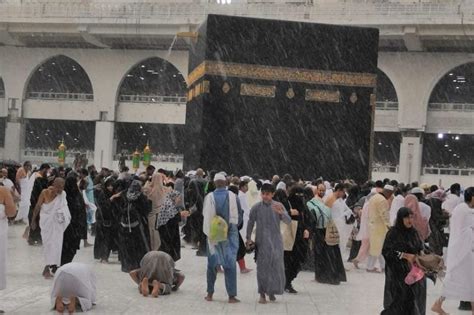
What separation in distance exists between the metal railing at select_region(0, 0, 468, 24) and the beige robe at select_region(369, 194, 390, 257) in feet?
62.5

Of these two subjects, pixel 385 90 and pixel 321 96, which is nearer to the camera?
pixel 321 96

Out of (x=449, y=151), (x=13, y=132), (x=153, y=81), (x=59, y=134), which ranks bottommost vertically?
(x=13, y=132)

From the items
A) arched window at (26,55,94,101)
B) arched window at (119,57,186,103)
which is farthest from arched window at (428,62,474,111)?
arched window at (26,55,94,101)

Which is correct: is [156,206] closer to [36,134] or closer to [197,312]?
[197,312]

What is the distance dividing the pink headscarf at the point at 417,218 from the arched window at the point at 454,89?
22746mm

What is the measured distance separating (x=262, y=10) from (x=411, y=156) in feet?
26.1

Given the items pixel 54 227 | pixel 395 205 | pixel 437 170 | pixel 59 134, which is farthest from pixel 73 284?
pixel 59 134

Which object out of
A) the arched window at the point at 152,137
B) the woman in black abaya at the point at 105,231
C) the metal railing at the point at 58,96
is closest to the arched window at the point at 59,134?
the arched window at the point at 152,137

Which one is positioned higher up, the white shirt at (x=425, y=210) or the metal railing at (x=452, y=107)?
the metal railing at (x=452, y=107)

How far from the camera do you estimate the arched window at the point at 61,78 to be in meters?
38.5

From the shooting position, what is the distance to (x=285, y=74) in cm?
1952

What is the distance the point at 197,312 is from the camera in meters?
7.11

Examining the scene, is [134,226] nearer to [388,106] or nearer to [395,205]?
[395,205]

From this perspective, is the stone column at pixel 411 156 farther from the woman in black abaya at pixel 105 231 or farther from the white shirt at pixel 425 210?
the woman in black abaya at pixel 105 231
